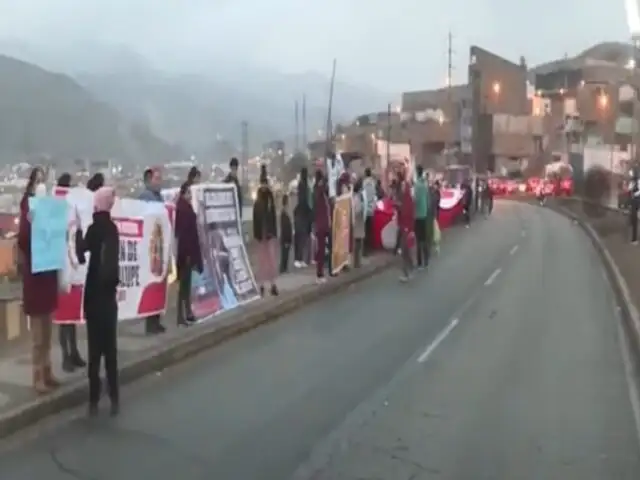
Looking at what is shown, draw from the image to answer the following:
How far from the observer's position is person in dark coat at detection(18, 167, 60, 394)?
1004 centimetres

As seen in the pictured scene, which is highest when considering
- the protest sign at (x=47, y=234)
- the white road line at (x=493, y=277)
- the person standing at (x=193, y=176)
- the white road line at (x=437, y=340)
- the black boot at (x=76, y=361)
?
the person standing at (x=193, y=176)

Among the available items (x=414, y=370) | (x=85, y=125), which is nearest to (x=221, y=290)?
(x=414, y=370)

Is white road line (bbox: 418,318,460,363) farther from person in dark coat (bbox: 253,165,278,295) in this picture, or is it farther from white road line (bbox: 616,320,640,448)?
person in dark coat (bbox: 253,165,278,295)

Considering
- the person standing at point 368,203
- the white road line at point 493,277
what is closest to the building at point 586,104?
the person standing at point 368,203

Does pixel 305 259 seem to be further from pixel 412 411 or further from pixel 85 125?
pixel 412 411

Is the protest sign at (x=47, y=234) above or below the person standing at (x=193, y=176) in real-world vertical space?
below

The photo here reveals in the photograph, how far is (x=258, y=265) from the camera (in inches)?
784

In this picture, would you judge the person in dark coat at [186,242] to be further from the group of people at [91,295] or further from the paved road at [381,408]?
the group of people at [91,295]

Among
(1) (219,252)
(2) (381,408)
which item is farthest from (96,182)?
(1) (219,252)

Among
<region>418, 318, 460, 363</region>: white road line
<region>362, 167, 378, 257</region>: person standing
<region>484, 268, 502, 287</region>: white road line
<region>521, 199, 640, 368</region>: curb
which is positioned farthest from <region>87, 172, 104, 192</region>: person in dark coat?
<region>362, 167, 378, 257</region>: person standing

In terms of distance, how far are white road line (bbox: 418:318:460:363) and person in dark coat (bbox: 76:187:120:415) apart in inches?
181

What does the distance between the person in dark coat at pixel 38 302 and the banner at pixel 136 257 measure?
173cm

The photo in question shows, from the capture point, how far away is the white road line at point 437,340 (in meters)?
13.6

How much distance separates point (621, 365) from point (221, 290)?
6050 mm
